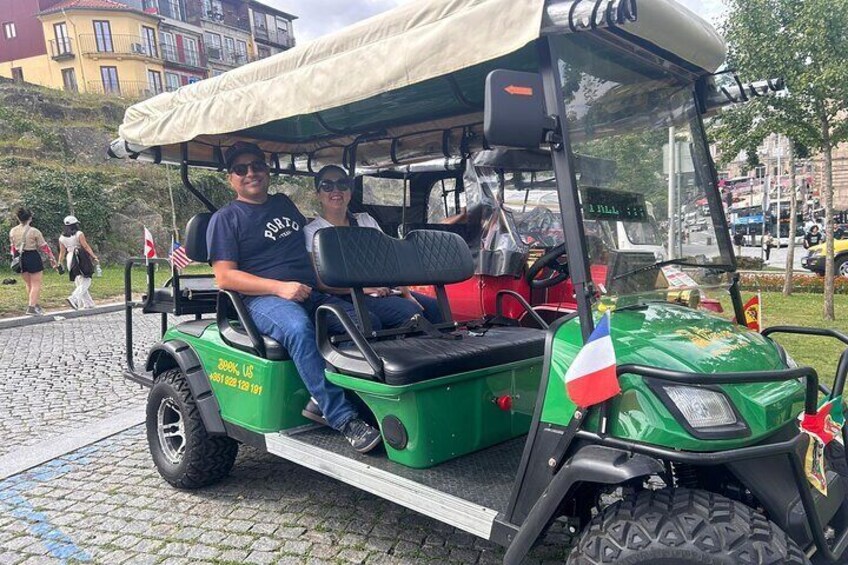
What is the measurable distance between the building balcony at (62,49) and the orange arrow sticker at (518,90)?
49.7m

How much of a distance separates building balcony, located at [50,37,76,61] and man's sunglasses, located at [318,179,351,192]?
47.6 m

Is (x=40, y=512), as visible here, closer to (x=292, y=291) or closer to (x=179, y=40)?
(x=292, y=291)

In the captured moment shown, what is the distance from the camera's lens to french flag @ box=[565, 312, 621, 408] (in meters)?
1.92

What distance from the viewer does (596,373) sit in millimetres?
1926

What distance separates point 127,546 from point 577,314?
2483mm

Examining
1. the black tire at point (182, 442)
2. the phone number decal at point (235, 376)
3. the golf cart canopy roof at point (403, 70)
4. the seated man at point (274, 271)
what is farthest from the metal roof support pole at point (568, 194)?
the black tire at point (182, 442)

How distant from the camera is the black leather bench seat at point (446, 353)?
275 cm

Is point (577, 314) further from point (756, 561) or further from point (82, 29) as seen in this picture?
point (82, 29)

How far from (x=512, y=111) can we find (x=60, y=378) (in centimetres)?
633

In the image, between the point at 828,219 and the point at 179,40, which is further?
the point at 179,40

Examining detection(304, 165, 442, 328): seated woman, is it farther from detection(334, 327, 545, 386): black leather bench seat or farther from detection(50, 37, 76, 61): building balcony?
detection(50, 37, 76, 61): building balcony

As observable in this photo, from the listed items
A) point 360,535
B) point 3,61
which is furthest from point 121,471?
point 3,61

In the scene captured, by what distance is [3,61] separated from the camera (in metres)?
46.6

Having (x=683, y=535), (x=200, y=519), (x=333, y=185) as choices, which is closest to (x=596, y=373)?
(x=683, y=535)
